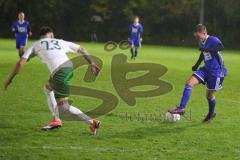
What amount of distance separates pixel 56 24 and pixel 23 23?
31031 mm

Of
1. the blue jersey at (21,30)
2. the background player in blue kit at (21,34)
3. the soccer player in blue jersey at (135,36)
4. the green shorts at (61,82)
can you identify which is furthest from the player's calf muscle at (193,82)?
the soccer player in blue jersey at (135,36)

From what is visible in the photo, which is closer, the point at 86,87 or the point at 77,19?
the point at 86,87

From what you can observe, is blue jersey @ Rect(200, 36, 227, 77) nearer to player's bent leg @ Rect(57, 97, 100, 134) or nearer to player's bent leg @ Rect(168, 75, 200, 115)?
player's bent leg @ Rect(168, 75, 200, 115)

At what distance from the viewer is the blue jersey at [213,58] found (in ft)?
34.4

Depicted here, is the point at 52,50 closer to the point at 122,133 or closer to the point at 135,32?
the point at 122,133

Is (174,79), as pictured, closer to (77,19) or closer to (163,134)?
(163,134)

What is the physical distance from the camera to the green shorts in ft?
30.1

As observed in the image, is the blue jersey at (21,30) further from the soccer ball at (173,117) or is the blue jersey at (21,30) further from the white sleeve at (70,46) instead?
the white sleeve at (70,46)

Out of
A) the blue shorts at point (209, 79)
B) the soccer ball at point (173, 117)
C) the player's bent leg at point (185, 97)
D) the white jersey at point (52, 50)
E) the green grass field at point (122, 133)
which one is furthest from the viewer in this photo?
the blue shorts at point (209, 79)

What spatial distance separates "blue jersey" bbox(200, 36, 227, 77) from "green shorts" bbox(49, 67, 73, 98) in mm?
2935

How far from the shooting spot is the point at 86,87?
15930 mm

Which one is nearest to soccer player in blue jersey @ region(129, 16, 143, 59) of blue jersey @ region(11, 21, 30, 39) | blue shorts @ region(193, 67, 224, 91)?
blue jersey @ region(11, 21, 30, 39)

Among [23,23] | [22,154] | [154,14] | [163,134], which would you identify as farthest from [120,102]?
[154,14]

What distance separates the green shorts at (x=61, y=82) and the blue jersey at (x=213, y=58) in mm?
2935
